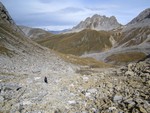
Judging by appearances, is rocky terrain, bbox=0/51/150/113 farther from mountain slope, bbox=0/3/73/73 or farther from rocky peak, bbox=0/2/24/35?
rocky peak, bbox=0/2/24/35

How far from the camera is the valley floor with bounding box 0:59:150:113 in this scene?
55.4ft

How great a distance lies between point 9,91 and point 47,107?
4.75 metres

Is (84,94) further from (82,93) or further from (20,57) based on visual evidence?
(20,57)

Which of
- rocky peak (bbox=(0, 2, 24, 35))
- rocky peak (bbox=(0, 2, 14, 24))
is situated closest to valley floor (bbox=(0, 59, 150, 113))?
rocky peak (bbox=(0, 2, 24, 35))

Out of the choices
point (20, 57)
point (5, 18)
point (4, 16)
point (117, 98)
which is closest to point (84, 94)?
point (117, 98)

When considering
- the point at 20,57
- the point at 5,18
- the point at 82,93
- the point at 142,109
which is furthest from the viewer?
the point at 5,18

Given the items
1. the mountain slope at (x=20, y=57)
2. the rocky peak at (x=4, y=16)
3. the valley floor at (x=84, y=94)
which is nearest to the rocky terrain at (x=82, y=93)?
the valley floor at (x=84, y=94)

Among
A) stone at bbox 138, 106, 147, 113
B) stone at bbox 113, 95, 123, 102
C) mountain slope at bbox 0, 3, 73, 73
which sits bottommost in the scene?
stone at bbox 138, 106, 147, 113

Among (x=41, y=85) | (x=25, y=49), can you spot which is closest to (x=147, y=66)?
(x=41, y=85)

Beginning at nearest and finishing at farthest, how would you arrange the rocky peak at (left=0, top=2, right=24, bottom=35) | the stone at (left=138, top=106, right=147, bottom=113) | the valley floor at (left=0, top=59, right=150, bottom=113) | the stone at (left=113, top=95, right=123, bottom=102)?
1. the stone at (left=138, top=106, right=147, bottom=113)
2. the valley floor at (left=0, top=59, right=150, bottom=113)
3. the stone at (left=113, top=95, right=123, bottom=102)
4. the rocky peak at (left=0, top=2, right=24, bottom=35)

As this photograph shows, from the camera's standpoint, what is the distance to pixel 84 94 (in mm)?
19469

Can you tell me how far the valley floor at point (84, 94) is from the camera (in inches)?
664

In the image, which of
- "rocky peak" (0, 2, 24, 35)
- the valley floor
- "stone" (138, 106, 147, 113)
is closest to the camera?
"stone" (138, 106, 147, 113)

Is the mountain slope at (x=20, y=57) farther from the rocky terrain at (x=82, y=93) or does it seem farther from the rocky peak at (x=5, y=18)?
the rocky terrain at (x=82, y=93)
